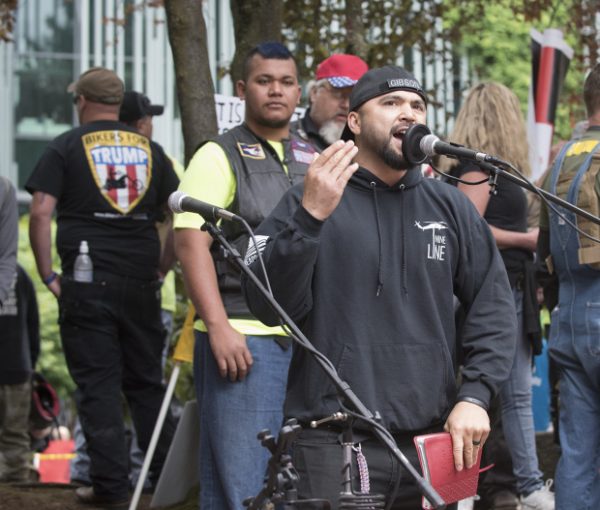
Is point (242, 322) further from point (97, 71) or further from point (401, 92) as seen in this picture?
point (97, 71)

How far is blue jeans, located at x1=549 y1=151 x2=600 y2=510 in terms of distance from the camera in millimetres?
5527

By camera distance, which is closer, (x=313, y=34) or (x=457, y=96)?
(x=313, y=34)

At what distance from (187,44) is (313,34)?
156 inches

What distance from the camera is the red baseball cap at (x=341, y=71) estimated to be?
273 inches

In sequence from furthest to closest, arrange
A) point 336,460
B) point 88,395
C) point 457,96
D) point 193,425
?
1. point 457,96
2. point 88,395
3. point 193,425
4. point 336,460

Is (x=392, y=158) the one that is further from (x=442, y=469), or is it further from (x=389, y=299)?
(x=442, y=469)

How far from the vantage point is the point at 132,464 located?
8.32 metres

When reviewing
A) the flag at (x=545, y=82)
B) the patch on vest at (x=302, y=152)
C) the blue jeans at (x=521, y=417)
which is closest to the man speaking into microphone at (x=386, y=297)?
the patch on vest at (x=302, y=152)

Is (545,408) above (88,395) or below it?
below

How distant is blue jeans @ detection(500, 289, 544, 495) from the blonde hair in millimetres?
743

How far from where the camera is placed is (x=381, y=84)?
168 inches

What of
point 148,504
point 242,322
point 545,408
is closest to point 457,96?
point 545,408

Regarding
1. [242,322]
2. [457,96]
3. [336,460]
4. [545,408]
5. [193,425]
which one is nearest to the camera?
[336,460]

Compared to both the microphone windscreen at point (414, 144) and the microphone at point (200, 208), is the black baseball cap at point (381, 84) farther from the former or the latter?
the microphone at point (200, 208)
